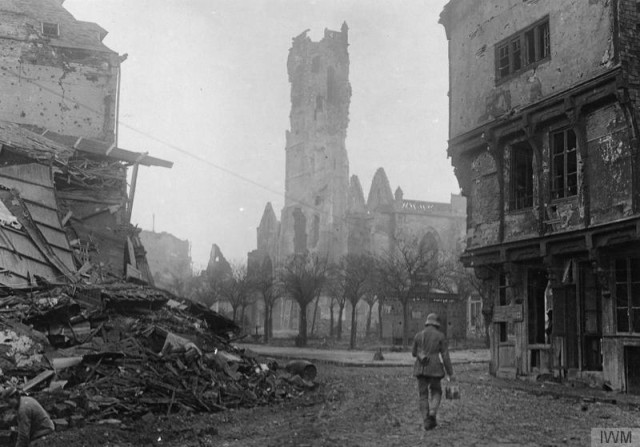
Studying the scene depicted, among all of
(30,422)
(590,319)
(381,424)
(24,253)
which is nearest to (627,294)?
(590,319)

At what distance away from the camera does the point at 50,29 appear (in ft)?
101

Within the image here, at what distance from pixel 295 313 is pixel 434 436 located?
5171 cm

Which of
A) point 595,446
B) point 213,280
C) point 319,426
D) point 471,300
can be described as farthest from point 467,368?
point 213,280

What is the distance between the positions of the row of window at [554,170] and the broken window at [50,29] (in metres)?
22.7

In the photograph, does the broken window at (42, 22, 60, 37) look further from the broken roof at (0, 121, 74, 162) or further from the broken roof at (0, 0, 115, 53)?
the broken roof at (0, 121, 74, 162)

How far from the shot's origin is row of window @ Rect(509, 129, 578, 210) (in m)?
16.5

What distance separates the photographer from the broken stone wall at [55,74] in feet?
97.3

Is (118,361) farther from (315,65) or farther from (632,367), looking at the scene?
(315,65)

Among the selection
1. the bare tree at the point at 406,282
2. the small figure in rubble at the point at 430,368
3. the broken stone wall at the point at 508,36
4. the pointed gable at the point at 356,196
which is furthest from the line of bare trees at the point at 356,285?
the small figure in rubble at the point at 430,368

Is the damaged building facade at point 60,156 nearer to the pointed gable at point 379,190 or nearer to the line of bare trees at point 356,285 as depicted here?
the line of bare trees at point 356,285

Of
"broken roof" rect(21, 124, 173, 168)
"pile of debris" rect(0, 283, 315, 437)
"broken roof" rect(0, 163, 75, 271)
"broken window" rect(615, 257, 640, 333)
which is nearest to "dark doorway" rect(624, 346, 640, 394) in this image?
"broken window" rect(615, 257, 640, 333)

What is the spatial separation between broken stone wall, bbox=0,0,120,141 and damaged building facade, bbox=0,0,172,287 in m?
0.04

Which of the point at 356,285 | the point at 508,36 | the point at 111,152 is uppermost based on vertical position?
the point at 508,36

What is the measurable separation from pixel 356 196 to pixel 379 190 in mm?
2994
